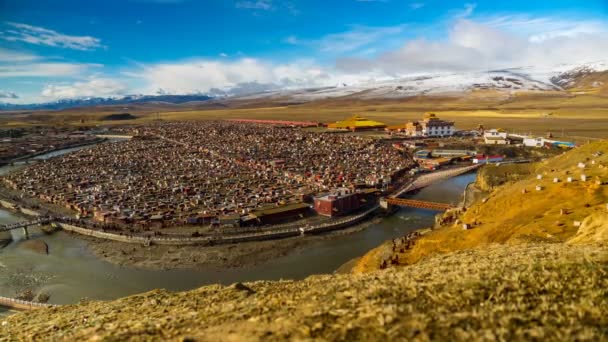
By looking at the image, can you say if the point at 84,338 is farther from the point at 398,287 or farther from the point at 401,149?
the point at 401,149

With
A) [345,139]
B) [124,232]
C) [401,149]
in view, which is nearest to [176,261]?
[124,232]

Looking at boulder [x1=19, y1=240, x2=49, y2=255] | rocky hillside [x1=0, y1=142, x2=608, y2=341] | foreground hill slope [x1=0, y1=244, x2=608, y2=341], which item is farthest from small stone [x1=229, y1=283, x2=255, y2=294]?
boulder [x1=19, y1=240, x2=49, y2=255]

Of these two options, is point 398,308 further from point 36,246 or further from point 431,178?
point 431,178

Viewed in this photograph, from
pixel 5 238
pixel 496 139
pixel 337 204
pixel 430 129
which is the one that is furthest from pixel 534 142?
pixel 5 238

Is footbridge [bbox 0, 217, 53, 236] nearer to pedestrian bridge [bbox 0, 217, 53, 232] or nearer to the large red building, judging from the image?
pedestrian bridge [bbox 0, 217, 53, 232]

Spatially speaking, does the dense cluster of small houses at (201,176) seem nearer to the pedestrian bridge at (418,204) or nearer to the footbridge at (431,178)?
the footbridge at (431,178)

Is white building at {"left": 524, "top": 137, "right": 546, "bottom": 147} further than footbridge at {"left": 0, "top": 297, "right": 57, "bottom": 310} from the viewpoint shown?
Yes

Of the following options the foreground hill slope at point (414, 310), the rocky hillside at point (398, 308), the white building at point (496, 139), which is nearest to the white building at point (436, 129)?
the white building at point (496, 139)
